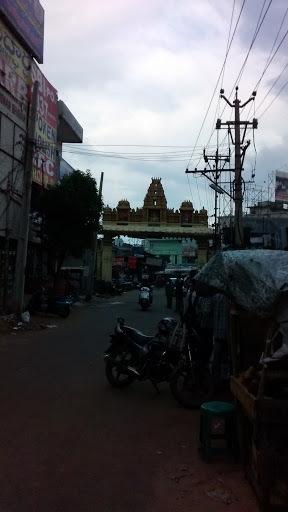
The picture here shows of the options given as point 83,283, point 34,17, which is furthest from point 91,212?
point 83,283

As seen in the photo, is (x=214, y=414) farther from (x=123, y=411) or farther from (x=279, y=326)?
(x=123, y=411)

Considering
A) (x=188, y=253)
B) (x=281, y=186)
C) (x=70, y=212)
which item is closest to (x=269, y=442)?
(x=70, y=212)

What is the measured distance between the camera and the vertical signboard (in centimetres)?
1617

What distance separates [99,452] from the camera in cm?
461

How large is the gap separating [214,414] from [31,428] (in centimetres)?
215

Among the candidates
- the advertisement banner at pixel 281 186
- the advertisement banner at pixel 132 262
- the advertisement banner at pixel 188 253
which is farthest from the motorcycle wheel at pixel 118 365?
the advertisement banner at pixel 188 253

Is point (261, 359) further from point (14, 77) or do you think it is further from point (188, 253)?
point (188, 253)

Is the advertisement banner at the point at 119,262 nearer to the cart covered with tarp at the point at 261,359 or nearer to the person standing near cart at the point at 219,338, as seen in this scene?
the person standing near cart at the point at 219,338

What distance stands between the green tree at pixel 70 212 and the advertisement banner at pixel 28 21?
536 centimetres

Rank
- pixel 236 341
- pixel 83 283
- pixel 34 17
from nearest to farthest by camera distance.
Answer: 1. pixel 236 341
2. pixel 34 17
3. pixel 83 283

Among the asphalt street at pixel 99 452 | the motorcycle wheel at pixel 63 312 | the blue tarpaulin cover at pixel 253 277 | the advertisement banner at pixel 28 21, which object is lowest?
the asphalt street at pixel 99 452

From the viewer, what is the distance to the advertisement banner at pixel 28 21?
16625 mm

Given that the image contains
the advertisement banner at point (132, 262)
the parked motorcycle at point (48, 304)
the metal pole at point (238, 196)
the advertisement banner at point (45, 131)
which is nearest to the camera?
the parked motorcycle at point (48, 304)

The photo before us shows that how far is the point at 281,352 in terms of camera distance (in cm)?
352
